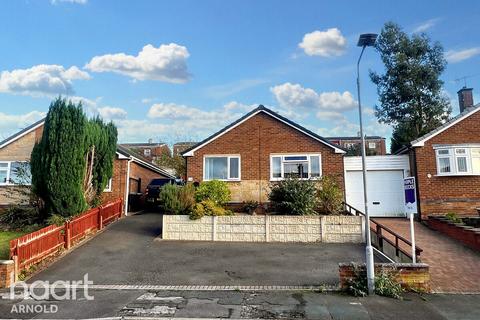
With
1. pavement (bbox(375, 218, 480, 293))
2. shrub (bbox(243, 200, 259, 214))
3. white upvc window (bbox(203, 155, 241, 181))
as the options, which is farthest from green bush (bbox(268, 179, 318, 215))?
white upvc window (bbox(203, 155, 241, 181))

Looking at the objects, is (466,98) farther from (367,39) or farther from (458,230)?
(367,39)

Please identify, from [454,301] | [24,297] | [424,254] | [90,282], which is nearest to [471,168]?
[424,254]

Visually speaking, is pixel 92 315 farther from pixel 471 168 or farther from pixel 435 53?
pixel 435 53

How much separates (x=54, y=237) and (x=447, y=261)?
12579 millimetres

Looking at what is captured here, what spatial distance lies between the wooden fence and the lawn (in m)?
1.20

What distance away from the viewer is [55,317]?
22.2ft

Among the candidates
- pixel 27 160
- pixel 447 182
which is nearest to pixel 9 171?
pixel 27 160

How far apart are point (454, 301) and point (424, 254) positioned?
4164mm

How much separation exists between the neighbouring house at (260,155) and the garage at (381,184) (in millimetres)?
1581

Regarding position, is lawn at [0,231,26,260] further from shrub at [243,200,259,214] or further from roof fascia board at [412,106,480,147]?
roof fascia board at [412,106,480,147]

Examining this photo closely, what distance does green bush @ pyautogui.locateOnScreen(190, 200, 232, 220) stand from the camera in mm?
14148

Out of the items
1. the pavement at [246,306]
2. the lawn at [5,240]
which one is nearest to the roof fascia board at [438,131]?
the pavement at [246,306]

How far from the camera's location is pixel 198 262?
436 inches

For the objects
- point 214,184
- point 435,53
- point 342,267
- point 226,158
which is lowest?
point 342,267
